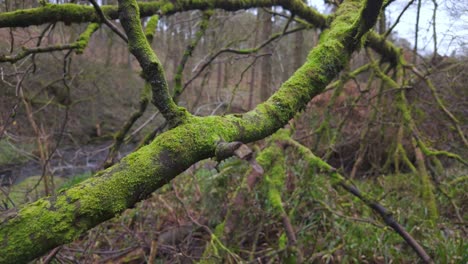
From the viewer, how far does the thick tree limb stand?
806 millimetres

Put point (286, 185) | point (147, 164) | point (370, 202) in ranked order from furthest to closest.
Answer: point (286, 185) → point (370, 202) → point (147, 164)

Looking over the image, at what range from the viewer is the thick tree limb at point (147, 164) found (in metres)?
0.81

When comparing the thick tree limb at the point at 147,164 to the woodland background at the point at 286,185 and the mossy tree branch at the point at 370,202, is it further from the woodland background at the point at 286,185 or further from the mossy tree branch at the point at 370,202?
the mossy tree branch at the point at 370,202

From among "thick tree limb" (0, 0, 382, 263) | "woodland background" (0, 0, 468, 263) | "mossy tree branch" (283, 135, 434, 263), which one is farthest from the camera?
"woodland background" (0, 0, 468, 263)

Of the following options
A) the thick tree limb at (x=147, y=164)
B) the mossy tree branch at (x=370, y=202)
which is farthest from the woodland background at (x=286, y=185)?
the thick tree limb at (x=147, y=164)

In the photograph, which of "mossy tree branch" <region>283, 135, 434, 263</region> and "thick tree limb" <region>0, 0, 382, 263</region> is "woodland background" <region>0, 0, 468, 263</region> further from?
"thick tree limb" <region>0, 0, 382, 263</region>

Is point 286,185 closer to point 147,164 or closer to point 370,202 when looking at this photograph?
point 370,202

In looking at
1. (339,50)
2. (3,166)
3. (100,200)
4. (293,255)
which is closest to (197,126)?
(100,200)

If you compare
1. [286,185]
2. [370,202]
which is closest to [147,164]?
[370,202]

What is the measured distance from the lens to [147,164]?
1.01m

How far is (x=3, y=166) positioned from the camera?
23.1ft

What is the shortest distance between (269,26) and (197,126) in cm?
904

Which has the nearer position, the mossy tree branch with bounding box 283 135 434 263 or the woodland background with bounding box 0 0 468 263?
the mossy tree branch with bounding box 283 135 434 263

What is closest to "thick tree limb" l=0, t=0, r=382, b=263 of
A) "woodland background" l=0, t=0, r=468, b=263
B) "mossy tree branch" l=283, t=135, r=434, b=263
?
"woodland background" l=0, t=0, r=468, b=263
